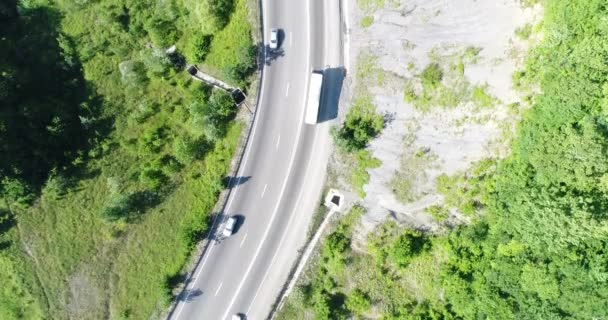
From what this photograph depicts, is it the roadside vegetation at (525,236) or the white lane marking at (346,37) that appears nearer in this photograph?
the roadside vegetation at (525,236)

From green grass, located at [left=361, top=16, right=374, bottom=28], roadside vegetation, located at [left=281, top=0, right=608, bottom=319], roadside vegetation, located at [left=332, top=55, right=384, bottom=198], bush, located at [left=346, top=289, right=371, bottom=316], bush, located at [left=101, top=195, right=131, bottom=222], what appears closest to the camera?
roadside vegetation, located at [left=281, top=0, right=608, bottom=319]

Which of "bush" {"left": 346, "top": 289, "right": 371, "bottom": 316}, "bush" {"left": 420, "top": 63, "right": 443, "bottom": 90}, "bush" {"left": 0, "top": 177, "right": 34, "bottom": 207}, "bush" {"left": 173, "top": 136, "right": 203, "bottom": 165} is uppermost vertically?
"bush" {"left": 420, "top": 63, "right": 443, "bottom": 90}

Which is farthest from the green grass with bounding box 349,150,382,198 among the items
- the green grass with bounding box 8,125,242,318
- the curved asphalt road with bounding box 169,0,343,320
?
the green grass with bounding box 8,125,242,318

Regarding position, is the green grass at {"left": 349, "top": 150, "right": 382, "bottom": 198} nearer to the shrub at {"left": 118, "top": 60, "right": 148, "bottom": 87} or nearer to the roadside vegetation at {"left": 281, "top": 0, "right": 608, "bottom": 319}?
the roadside vegetation at {"left": 281, "top": 0, "right": 608, "bottom": 319}

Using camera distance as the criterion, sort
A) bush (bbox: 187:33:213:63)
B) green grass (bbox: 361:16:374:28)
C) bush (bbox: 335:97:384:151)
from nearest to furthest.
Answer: bush (bbox: 335:97:384:151)
green grass (bbox: 361:16:374:28)
bush (bbox: 187:33:213:63)

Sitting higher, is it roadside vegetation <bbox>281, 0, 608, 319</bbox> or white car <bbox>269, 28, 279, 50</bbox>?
white car <bbox>269, 28, 279, 50</bbox>

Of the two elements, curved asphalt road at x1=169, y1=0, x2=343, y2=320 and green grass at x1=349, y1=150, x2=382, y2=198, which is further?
curved asphalt road at x1=169, y1=0, x2=343, y2=320

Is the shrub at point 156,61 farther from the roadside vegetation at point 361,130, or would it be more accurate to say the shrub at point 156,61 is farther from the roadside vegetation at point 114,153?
the roadside vegetation at point 361,130

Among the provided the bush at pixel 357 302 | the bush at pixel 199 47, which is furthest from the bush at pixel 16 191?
the bush at pixel 357 302

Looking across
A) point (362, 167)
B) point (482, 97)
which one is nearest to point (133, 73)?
point (362, 167)
